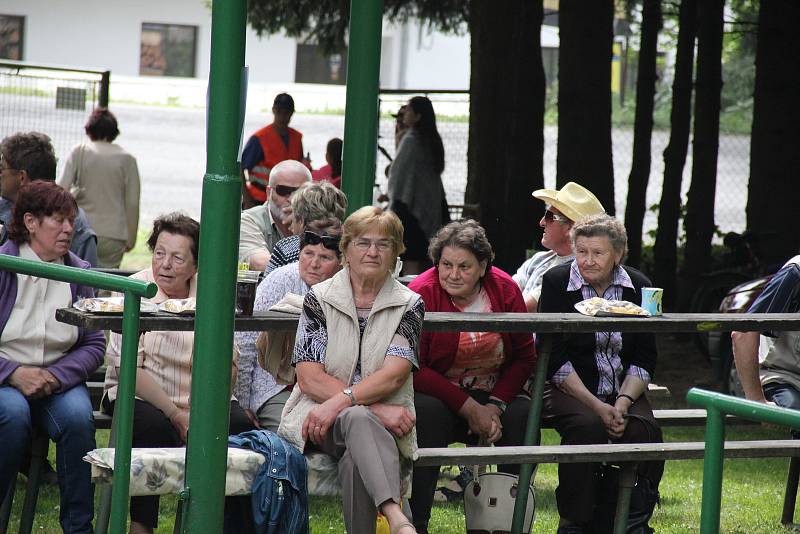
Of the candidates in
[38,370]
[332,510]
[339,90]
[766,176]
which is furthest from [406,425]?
[339,90]

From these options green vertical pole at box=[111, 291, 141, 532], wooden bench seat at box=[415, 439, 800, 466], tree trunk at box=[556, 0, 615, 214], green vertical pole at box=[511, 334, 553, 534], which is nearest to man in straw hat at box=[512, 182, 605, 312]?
green vertical pole at box=[511, 334, 553, 534]

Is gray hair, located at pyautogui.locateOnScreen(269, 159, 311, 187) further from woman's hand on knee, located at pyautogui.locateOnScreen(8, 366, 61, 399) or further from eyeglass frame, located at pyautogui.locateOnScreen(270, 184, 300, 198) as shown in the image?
woman's hand on knee, located at pyautogui.locateOnScreen(8, 366, 61, 399)

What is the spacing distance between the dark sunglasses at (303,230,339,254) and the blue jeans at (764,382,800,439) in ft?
6.99

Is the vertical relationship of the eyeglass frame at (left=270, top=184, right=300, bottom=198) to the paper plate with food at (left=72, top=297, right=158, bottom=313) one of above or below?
above

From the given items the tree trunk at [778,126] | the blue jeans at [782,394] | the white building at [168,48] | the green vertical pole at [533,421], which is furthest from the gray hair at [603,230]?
the white building at [168,48]

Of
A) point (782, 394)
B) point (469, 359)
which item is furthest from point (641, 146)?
point (469, 359)

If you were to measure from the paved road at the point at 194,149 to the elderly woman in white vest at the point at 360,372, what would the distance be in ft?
26.9

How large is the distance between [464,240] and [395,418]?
3.35 feet

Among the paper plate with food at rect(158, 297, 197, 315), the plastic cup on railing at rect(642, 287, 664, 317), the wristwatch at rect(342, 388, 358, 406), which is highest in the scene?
the plastic cup on railing at rect(642, 287, 664, 317)

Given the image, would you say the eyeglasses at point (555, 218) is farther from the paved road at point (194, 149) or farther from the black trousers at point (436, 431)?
the paved road at point (194, 149)

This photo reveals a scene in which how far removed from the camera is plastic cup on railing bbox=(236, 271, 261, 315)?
4.62 m

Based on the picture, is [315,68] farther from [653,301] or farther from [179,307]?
[179,307]

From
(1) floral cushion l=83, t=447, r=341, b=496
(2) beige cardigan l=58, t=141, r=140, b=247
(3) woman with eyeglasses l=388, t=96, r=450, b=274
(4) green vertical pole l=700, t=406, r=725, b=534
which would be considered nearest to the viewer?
(4) green vertical pole l=700, t=406, r=725, b=534

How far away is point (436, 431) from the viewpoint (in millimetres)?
5363
